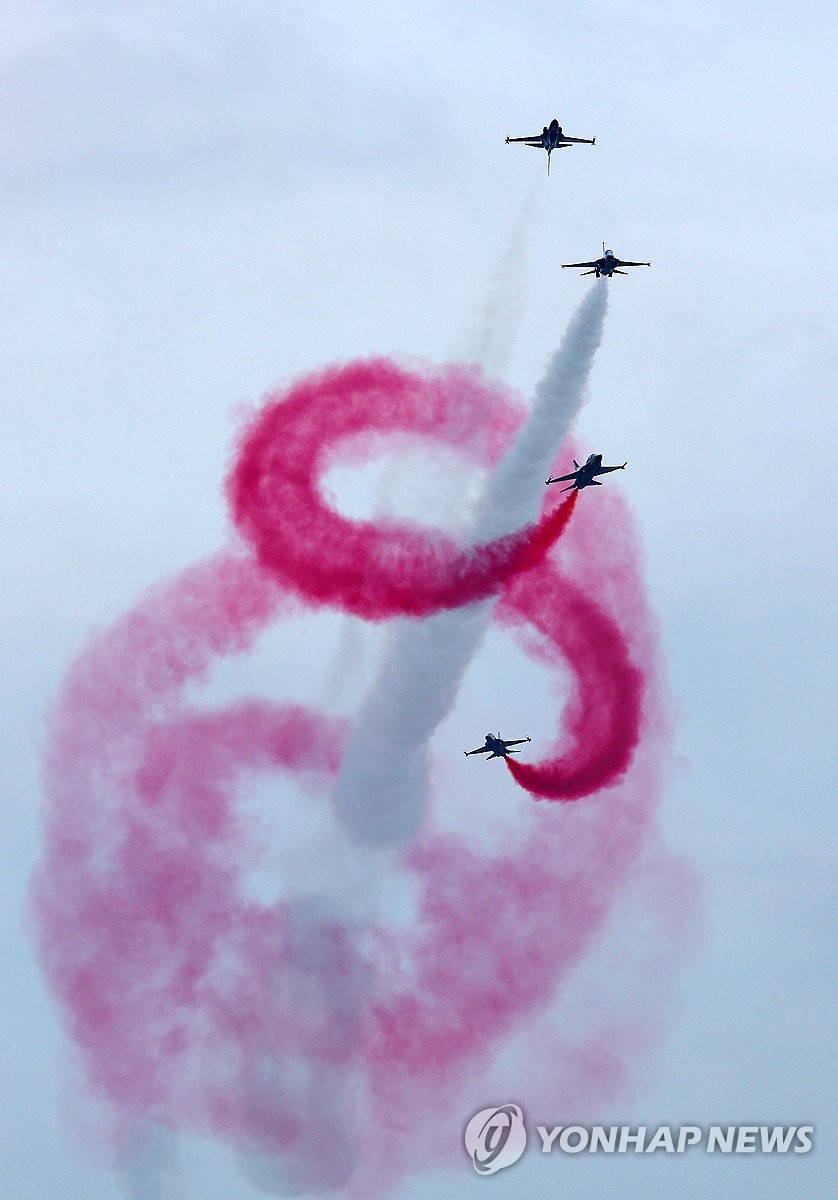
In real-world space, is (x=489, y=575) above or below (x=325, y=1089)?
above

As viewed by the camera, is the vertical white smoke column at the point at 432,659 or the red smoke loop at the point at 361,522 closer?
the vertical white smoke column at the point at 432,659

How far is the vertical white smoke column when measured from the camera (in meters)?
68.6

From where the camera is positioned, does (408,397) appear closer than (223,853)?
Yes

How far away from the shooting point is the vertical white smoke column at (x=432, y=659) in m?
68.6

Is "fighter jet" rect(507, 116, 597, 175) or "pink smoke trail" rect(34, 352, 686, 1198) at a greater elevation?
"fighter jet" rect(507, 116, 597, 175)

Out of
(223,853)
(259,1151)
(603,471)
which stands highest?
(603,471)

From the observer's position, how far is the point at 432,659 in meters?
70.6

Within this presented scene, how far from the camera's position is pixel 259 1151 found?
259 ft

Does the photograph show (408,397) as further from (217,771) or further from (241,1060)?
(241,1060)

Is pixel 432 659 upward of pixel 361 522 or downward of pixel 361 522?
downward

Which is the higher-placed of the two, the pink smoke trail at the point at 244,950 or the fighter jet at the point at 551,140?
the fighter jet at the point at 551,140

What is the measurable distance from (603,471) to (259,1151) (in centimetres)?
2721

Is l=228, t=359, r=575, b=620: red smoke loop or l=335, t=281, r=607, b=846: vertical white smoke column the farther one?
l=228, t=359, r=575, b=620: red smoke loop

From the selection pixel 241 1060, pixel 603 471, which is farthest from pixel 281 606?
pixel 241 1060
